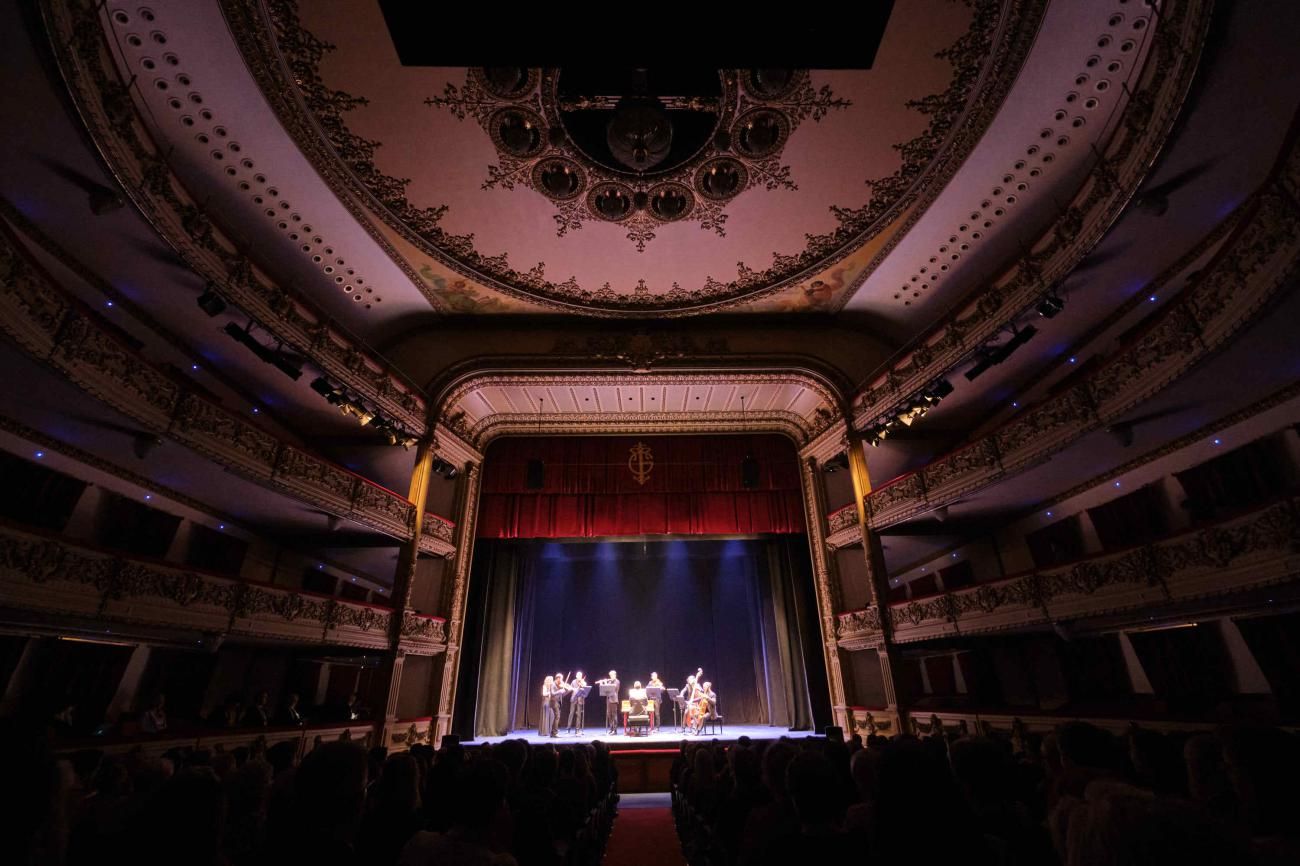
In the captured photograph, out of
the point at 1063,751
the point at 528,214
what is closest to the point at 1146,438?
the point at 1063,751

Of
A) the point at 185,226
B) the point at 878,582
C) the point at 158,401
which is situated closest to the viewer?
the point at 158,401

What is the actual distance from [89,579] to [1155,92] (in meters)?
13.4

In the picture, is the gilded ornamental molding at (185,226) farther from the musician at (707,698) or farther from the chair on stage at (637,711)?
the musician at (707,698)

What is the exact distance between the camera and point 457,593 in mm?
12570

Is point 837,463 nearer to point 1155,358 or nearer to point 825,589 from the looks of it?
point 825,589

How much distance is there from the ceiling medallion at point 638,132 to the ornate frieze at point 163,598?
6.83 meters

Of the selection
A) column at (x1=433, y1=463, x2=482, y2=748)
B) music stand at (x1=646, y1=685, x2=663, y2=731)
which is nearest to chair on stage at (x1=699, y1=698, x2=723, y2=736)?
music stand at (x1=646, y1=685, x2=663, y2=731)

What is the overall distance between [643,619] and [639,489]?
559cm

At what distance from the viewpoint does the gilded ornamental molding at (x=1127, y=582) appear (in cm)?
548

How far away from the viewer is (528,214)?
29.1 ft

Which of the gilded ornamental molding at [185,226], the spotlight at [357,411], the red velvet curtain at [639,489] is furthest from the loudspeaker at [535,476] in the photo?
the spotlight at [357,411]

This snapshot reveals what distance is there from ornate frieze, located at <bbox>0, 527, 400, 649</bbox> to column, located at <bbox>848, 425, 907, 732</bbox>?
925 centimetres

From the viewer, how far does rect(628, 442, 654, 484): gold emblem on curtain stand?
1405 cm

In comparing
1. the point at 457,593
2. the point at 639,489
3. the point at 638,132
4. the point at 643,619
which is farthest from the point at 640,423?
the point at 638,132
